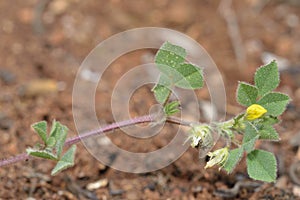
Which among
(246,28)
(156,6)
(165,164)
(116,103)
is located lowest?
→ (165,164)

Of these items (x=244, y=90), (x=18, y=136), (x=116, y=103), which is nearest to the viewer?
(x=244, y=90)

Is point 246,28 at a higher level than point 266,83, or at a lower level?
higher

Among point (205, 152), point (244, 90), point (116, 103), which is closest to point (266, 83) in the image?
point (244, 90)

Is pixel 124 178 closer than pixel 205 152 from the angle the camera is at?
No

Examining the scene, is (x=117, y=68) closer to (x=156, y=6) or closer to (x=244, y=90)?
(x=156, y=6)

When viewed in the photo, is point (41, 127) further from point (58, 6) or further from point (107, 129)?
point (58, 6)

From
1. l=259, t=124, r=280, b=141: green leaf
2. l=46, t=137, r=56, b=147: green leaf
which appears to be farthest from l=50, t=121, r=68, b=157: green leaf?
l=259, t=124, r=280, b=141: green leaf
